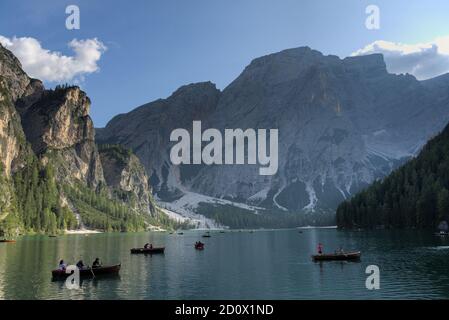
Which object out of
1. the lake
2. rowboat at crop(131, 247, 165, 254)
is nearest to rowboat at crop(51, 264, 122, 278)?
the lake

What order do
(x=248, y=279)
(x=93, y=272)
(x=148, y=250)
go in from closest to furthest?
(x=248, y=279) → (x=93, y=272) → (x=148, y=250)

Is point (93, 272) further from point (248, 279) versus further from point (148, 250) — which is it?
point (148, 250)

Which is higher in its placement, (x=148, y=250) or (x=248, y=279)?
(x=148, y=250)

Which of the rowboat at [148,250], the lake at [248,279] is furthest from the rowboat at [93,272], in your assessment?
the rowboat at [148,250]

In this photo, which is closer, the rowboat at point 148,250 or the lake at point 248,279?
the lake at point 248,279

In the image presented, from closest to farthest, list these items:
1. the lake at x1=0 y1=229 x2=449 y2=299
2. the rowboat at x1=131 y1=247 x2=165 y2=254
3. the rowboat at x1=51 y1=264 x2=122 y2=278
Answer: the lake at x1=0 y1=229 x2=449 y2=299 < the rowboat at x1=51 y1=264 x2=122 y2=278 < the rowboat at x1=131 y1=247 x2=165 y2=254

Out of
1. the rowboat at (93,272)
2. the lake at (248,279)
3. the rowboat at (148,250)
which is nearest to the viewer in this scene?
the lake at (248,279)

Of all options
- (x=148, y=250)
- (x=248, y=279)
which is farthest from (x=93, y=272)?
(x=148, y=250)

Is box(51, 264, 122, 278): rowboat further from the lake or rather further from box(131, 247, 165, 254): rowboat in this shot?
box(131, 247, 165, 254): rowboat

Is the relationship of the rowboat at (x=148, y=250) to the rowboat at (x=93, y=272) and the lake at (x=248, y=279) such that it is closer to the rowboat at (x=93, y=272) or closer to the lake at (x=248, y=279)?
the lake at (x=248, y=279)

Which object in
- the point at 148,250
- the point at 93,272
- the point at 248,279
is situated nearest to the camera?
the point at 248,279

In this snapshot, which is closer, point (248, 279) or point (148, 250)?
point (248, 279)
